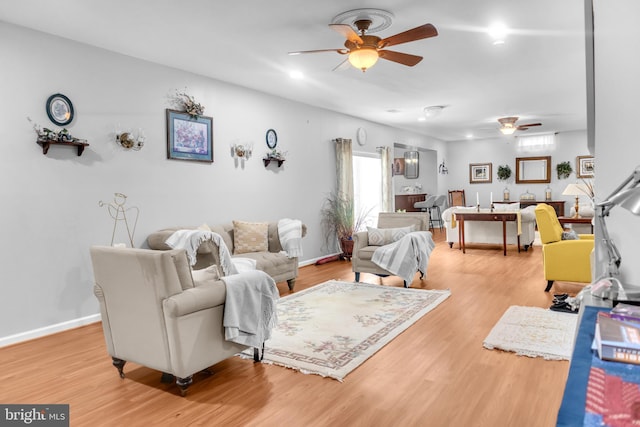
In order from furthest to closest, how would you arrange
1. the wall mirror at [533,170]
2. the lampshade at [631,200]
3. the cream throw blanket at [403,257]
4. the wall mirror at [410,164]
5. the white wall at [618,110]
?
the wall mirror at [410,164] → the wall mirror at [533,170] → the cream throw blanket at [403,257] → the white wall at [618,110] → the lampshade at [631,200]

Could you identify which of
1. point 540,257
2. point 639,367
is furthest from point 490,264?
point 639,367

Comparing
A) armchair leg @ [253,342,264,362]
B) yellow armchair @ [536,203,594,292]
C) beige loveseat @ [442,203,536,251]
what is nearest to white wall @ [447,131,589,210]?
beige loveseat @ [442,203,536,251]

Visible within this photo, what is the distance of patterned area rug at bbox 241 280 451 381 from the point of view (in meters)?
3.10

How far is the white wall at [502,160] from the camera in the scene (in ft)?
38.0

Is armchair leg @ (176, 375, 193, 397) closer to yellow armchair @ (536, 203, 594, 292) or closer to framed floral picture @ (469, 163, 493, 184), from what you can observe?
yellow armchair @ (536, 203, 594, 292)

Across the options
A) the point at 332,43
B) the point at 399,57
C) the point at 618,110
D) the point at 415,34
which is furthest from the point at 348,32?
the point at 618,110

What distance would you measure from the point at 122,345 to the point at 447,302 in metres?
3.19

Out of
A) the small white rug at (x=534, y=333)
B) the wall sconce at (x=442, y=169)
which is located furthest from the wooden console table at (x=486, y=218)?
the wall sconce at (x=442, y=169)

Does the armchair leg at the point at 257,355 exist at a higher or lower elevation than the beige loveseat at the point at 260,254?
lower

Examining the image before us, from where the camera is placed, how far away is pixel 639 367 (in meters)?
1.00

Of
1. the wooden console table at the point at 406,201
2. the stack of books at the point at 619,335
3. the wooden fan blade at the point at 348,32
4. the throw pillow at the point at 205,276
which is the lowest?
the throw pillow at the point at 205,276

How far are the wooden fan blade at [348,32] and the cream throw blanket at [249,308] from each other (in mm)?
1933

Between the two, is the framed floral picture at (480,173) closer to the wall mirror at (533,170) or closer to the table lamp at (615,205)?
the wall mirror at (533,170)

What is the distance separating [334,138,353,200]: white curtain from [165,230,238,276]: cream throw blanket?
3794 mm
